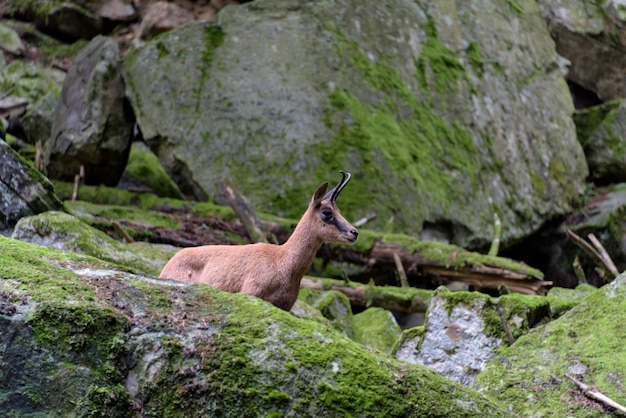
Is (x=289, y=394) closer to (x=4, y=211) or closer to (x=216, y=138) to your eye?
(x=4, y=211)

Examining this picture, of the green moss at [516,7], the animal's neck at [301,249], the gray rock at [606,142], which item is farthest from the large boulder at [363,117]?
the animal's neck at [301,249]

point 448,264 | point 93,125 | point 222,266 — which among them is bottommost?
point 448,264

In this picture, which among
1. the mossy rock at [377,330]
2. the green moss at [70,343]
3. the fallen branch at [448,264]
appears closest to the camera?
the green moss at [70,343]

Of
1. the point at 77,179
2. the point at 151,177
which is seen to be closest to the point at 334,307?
the point at 77,179

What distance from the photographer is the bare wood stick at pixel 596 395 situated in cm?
479

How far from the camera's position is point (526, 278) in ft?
33.2

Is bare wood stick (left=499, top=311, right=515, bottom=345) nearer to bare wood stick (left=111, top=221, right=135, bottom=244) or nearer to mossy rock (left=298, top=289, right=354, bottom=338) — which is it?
mossy rock (left=298, top=289, right=354, bottom=338)

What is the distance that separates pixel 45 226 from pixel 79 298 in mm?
3937

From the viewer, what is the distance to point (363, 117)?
13.5 metres

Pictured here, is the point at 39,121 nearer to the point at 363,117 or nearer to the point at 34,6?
the point at 34,6

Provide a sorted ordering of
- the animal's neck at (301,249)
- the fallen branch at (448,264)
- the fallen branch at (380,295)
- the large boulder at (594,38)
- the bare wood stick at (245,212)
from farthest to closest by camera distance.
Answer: the large boulder at (594,38) < the bare wood stick at (245,212) < the fallen branch at (448,264) < the fallen branch at (380,295) < the animal's neck at (301,249)

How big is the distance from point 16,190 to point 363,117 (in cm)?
730

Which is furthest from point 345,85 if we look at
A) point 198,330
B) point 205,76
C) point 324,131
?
point 198,330

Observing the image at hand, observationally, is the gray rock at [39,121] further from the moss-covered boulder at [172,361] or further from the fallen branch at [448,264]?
the moss-covered boulder at [172,361]
